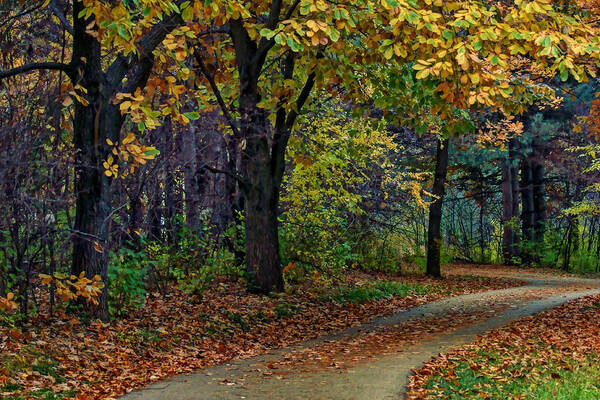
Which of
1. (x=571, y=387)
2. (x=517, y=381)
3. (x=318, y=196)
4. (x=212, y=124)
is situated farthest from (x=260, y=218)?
(x=571, y=387)

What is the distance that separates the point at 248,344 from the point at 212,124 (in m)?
5.77

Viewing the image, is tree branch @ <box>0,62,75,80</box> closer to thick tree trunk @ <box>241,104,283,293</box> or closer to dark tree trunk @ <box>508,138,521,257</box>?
thick tree trunk @ <box>241,104,283,293</box>

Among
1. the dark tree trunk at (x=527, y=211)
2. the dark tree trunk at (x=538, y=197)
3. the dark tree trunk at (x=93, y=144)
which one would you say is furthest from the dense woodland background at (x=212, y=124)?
the dark tree trunk at (x=527, y=211)

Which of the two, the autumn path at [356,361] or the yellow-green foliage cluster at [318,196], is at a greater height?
the yellow-green foliage cluster at [318,196]

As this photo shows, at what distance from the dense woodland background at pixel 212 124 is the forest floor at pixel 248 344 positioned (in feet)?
2.21

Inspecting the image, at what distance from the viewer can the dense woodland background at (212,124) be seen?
890 cm

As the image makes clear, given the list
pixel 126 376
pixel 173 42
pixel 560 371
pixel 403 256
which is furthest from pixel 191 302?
pixel 403 256

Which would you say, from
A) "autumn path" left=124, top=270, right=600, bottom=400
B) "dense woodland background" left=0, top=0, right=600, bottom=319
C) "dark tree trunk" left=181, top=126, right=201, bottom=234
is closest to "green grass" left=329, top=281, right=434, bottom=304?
"dense woodland background" left=0, top=0, right=600, bottom=319

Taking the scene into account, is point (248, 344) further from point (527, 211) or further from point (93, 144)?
point (527, 211)

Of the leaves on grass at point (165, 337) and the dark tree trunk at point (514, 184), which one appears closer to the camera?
the leaves on grass at point (165, 337)

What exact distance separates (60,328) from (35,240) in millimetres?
1249

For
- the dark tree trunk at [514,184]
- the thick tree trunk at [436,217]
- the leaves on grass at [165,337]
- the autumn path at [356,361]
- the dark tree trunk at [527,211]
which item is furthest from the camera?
the dark tree trunk at [527,211]

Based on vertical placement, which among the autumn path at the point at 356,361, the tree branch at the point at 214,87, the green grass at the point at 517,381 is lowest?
the autumn path at the point at 356,361

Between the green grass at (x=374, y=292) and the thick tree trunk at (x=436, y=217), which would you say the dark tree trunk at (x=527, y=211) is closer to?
the thick tree trunk at (x=436, y=217)
